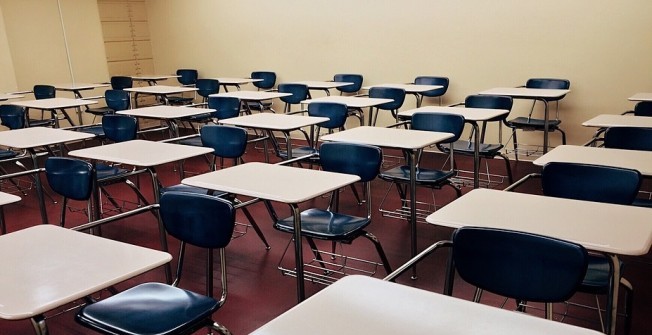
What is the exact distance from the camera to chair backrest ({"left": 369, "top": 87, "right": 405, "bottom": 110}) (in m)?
6.07

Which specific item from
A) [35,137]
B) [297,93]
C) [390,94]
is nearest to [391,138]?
[390,94]

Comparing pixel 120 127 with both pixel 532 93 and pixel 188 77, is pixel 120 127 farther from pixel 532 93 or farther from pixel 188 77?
pixel 188 77

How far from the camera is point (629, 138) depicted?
11.6 feet

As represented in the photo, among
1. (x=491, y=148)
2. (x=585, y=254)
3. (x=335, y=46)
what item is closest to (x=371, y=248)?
(x=491, y=148)

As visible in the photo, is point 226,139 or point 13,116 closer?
point 226,139

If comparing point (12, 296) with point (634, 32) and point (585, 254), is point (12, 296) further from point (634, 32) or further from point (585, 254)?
point (634, 32)

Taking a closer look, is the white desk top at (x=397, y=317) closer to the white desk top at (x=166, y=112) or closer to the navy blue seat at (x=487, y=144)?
the navy blue seat at (x=487, y=144)

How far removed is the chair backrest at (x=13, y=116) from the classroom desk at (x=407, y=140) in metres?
3.75

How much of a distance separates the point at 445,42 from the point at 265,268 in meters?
4.14

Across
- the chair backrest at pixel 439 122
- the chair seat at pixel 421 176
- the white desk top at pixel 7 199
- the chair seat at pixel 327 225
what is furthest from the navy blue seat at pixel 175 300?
the chair backrest at pixel 439 122

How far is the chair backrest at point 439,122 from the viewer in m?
4.23

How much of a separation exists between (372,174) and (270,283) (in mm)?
953

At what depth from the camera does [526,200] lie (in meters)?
2.38

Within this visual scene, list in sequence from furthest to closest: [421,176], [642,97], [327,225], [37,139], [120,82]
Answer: [120,82], [642,97], [37,139], [421,176], [327,225]
